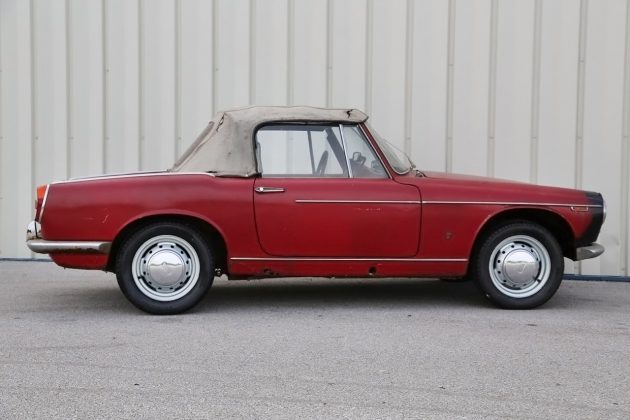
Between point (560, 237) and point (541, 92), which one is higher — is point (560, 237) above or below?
below

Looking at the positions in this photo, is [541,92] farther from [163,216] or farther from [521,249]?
[163,216]

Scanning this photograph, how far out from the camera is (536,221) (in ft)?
21.8

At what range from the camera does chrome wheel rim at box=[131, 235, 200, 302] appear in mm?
6141

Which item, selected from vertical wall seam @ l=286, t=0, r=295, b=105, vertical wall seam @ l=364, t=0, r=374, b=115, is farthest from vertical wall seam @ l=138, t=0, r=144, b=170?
vertical wall seam @ l=364, t=0, r=374, b=115

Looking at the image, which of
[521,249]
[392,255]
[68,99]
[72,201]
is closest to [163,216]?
[72,201]

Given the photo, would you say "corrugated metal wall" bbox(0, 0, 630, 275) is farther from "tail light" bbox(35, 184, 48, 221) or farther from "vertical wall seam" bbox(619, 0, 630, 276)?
"tail light" bbox(35, 184, 48, 221)

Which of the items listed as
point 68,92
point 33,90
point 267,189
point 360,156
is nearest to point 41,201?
point 267,189

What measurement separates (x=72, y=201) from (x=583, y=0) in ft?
17.0

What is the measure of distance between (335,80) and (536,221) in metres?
2.88

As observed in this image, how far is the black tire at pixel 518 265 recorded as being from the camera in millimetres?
6410

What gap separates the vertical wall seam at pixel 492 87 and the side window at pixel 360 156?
8.11ft

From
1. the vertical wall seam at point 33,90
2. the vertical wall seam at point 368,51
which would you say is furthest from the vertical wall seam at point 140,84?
the vertical wall seam at point 368,51

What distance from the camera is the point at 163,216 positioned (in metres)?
6.25

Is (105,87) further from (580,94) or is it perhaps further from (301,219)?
(580,94)
